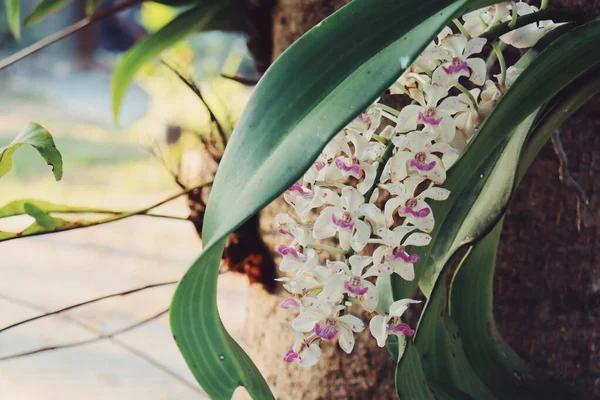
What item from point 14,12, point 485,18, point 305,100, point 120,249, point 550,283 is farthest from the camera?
point 120,249

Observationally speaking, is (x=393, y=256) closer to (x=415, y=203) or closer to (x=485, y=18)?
(x=415, y=203)

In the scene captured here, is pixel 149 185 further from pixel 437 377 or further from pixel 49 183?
pixel 437 377

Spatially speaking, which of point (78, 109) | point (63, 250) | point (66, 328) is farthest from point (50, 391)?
point (78, 109)

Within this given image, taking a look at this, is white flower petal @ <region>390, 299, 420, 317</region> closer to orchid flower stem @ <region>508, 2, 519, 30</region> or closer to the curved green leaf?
orchid flower stem @ <region>508, 2, 519, 30</region>

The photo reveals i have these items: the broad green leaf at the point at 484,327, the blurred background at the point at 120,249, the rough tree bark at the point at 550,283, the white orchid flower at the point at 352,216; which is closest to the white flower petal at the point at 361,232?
the white orchid flower at the point at 352,216

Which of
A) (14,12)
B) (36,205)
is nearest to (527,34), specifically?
(36,205)

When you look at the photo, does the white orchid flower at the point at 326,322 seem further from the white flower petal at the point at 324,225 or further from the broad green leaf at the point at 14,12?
the broad green leaf at the point at 14,12
